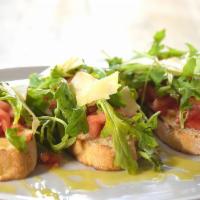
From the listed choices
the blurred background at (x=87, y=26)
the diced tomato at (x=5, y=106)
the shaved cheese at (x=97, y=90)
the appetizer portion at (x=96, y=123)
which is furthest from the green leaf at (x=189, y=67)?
the blurred background at (x=87, y=26)

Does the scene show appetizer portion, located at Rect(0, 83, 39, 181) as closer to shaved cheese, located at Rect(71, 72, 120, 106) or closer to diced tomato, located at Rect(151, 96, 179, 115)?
shaved cheese, located at Rect(71, 72, 120, 106)

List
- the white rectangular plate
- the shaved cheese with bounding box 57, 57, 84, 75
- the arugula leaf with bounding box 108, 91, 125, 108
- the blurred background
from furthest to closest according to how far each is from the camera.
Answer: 1. the blurred background
2. the shaved cheese with bounding box 57, 57, 84, 75
3. the arugula leaf with bounding box 108, 91, 125, 108
4. the white rectangular plate

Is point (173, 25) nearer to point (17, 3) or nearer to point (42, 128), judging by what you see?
point (17, 3)

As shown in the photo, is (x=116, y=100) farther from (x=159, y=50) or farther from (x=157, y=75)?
(x=159, y=50)

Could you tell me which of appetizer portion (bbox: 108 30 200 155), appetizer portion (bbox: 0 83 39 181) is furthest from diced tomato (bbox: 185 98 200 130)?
appetizer portion (bbox: 0 83 39 181)

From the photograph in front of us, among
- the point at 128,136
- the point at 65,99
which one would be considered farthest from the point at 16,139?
the point at 128,136

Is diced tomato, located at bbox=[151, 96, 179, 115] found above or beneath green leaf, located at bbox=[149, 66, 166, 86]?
beneath
